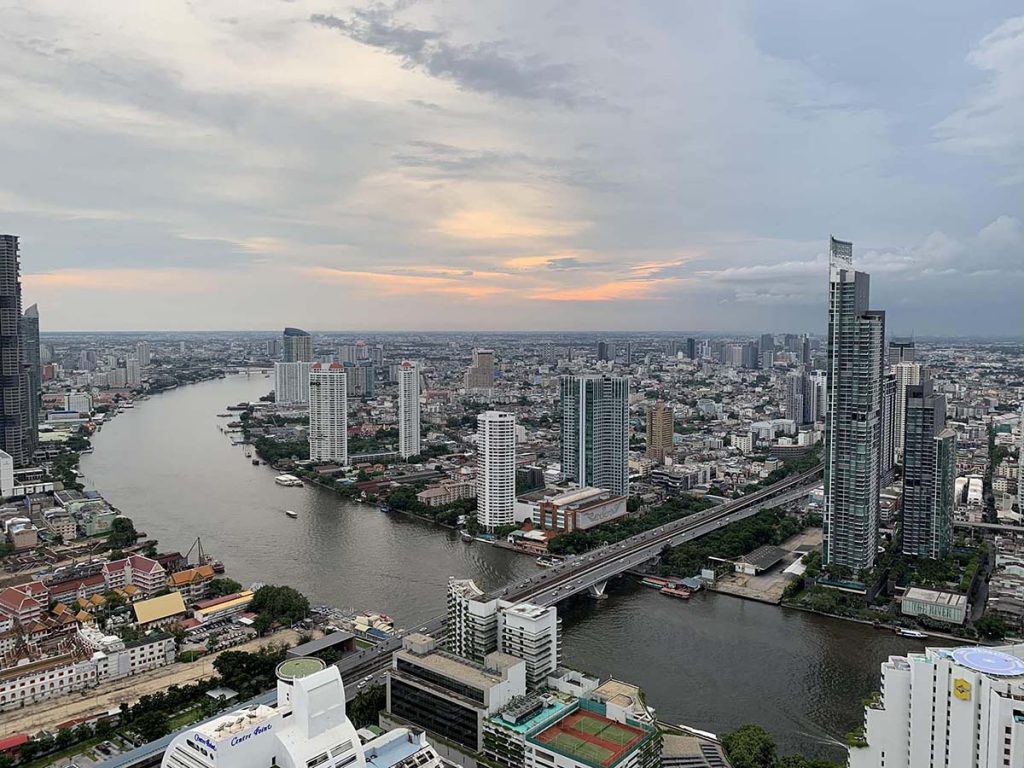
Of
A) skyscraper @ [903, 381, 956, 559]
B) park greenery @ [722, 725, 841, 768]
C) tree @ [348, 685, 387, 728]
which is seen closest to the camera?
park greenery @ [722, 725, 841, 768]

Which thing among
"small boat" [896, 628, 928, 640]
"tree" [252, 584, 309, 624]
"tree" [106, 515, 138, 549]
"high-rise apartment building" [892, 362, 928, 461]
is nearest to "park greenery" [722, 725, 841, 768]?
"small boat" [896, 628, 928, 640]

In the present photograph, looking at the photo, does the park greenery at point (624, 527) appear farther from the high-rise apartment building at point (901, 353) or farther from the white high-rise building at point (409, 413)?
the high-rise apartment building at point (901, 353)

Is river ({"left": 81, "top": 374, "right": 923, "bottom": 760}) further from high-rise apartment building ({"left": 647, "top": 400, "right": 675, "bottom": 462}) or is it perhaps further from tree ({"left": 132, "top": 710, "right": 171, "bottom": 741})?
high-rise apartment building ({"left": 647, "top": 400, "right": 675, "bottom": 462})

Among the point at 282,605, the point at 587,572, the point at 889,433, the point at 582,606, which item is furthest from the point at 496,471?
the point at 889,433

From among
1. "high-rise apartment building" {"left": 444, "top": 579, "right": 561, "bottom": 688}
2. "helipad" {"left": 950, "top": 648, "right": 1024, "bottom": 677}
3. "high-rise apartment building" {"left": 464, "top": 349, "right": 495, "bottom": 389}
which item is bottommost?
"high-rise apartment building" {"left": 444, "top": 579, "right": 561, "bottom": 688}

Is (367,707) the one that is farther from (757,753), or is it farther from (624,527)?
(624,527)

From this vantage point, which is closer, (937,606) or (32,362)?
(937,606)

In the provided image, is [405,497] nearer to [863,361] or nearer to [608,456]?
[608,456]
